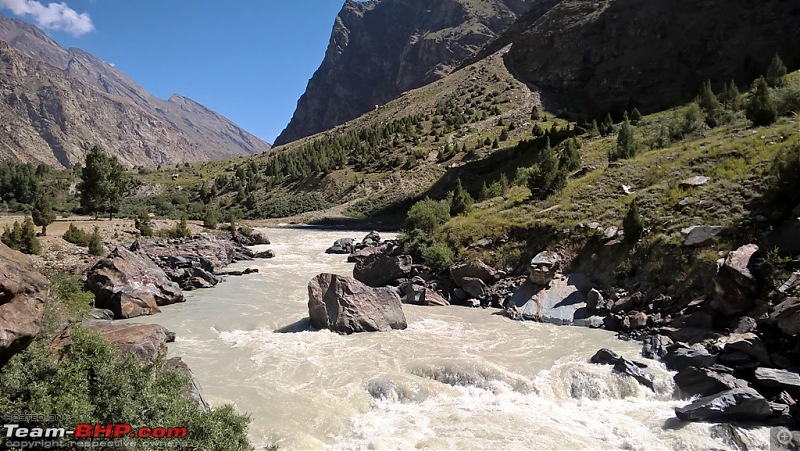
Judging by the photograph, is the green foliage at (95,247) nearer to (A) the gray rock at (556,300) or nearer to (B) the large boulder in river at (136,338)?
(B) the large boulder in river at (136,338)

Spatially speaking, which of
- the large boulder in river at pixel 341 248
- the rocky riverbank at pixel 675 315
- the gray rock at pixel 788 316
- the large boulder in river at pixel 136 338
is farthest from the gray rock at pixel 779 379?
the large boulder in river at pixel 341 248

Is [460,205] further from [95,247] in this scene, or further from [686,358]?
[95,247]

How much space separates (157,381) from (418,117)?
100870 millimetres

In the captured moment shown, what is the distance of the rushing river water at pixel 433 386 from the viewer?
10844mm

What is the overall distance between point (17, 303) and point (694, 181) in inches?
1075

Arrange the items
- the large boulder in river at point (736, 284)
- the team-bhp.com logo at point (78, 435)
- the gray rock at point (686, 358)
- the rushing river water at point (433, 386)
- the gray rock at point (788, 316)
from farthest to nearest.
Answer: the large boulder in river at point (736, 284) < the gray rock at point (686, 358) < the gray rock at point (788, 316) < the rushing river water at point (433, 386) < the team-bhp.com logo at point (78, 435)

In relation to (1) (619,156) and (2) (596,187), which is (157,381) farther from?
(1) (619,156)

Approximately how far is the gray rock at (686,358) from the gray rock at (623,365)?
1199 millimetres

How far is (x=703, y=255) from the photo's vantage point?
18.6 metres

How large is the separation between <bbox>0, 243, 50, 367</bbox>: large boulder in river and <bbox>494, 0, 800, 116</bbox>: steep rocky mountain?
8521 centimetres

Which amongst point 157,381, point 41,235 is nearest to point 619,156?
point 157,381

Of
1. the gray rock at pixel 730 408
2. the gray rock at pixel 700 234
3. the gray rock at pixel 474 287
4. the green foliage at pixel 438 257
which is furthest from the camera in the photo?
the green foliage at pixel 438 257

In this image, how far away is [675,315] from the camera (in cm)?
1727

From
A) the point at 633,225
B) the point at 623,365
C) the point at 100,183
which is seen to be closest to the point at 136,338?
the point at 623,365
